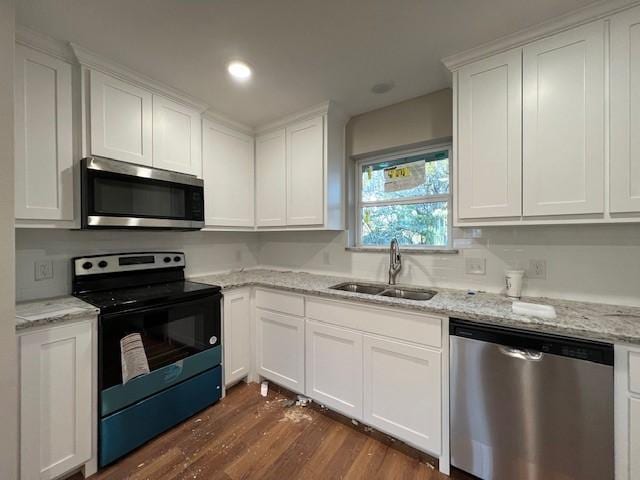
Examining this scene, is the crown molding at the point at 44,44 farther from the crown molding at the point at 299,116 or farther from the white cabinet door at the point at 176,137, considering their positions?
the crown molding at the point at 299,116

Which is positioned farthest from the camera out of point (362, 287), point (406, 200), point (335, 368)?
point (406, 200)

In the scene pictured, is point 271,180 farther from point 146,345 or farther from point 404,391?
point 404,391

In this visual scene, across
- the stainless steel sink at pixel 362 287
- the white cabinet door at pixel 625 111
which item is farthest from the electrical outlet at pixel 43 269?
the white cabinet door at pixel 625 111

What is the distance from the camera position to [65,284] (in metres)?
1.79

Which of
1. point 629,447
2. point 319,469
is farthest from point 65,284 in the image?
point 629,447

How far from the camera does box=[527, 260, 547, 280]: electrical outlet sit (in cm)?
169

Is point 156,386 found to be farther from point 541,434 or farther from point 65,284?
point 541,434

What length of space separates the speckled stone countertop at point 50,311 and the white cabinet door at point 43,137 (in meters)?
0.49

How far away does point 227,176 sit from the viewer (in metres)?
2.53

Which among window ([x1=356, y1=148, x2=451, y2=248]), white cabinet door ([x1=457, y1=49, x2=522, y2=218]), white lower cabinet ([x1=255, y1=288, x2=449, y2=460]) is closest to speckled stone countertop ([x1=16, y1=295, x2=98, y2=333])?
white lower cabinet ([x1=255, y1=288, x2=449, y2=460])

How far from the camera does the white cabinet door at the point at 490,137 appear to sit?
1516 mm

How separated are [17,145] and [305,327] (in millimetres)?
1978

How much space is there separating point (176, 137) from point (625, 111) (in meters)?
2.68

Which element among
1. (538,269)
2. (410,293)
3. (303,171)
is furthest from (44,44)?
(538,269)
